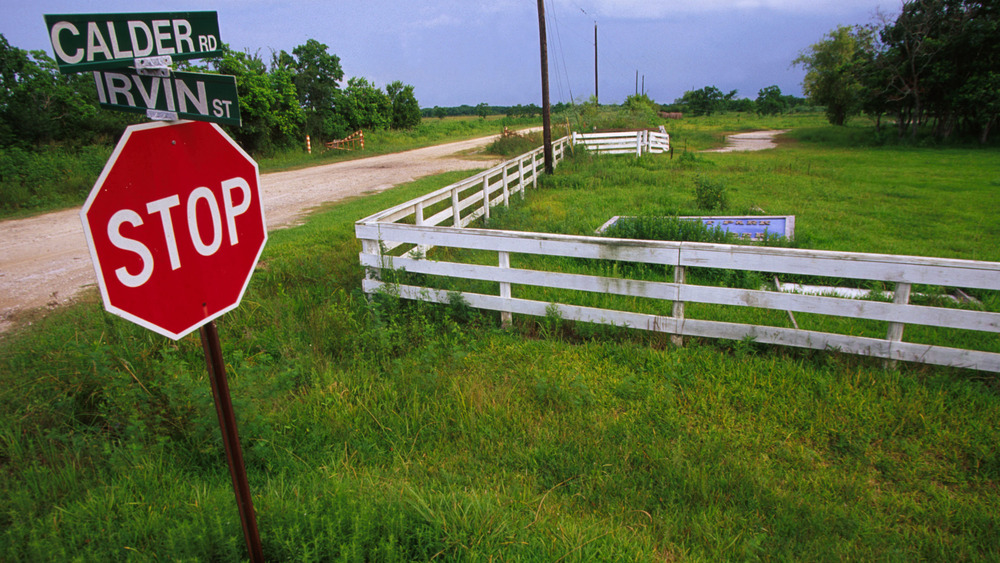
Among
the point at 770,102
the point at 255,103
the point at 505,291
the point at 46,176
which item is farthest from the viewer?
the point at 770,102

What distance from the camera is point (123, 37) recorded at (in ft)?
5.51

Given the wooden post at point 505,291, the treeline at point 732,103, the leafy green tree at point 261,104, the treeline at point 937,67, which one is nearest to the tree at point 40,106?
the leafy green tree at point 261,104

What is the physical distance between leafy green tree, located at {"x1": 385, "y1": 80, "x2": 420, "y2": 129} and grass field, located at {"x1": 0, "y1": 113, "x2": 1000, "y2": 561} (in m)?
36.7

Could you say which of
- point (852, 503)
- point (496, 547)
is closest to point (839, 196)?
point (852, 503)

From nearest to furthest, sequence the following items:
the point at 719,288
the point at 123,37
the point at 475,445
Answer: the point at 123,37 → the point at 475,445 → the point at 719,288

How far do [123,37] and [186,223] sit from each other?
61 cm

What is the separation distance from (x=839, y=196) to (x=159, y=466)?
15034mm

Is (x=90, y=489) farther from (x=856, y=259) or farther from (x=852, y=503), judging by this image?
(x=856, y=259)

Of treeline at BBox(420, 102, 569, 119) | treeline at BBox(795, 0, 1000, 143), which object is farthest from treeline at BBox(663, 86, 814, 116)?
treeline at BBox(795, 0, 1000, 143)

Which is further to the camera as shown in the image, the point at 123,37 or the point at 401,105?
the point at 401,105

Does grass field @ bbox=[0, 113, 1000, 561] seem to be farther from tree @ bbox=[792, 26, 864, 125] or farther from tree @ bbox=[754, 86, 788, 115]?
tree @ bbox=[754, 86, 788, 115]

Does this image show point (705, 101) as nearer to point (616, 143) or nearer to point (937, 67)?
point (937, 67)

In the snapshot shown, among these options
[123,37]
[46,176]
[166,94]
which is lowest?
[46,176]

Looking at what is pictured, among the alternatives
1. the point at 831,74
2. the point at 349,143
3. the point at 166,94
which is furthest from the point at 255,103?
the point at 831,74
